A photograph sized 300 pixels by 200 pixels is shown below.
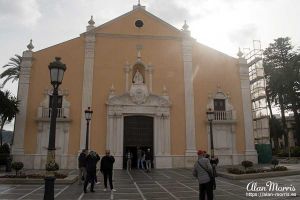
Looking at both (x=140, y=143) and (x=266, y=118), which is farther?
(x=266, y=118)

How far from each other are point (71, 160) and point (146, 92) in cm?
690

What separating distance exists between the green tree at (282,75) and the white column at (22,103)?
29701mm

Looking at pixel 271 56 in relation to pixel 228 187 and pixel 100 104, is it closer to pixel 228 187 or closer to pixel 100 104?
pixel 100 104

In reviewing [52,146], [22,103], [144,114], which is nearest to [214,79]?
[144,114]

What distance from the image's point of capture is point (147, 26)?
78.3 ft

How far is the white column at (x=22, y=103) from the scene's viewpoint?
20422 mm

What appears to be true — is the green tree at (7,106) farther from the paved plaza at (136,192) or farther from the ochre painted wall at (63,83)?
the paved plaza at (136,192)

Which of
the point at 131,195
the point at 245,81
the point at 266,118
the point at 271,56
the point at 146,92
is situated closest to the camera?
the point at 131,195

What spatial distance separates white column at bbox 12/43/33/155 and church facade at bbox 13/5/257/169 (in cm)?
6

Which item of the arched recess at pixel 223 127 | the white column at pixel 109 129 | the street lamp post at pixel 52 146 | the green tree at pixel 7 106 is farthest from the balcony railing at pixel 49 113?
the street lamp post at pixel 52 146

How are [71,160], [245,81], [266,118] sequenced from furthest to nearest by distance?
[266,118], [245,81], [71,160]

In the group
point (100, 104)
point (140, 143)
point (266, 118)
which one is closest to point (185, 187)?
point (140, 143)

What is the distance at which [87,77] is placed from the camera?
2216 cm

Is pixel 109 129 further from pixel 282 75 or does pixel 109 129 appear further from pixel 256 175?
pixel 282 75
